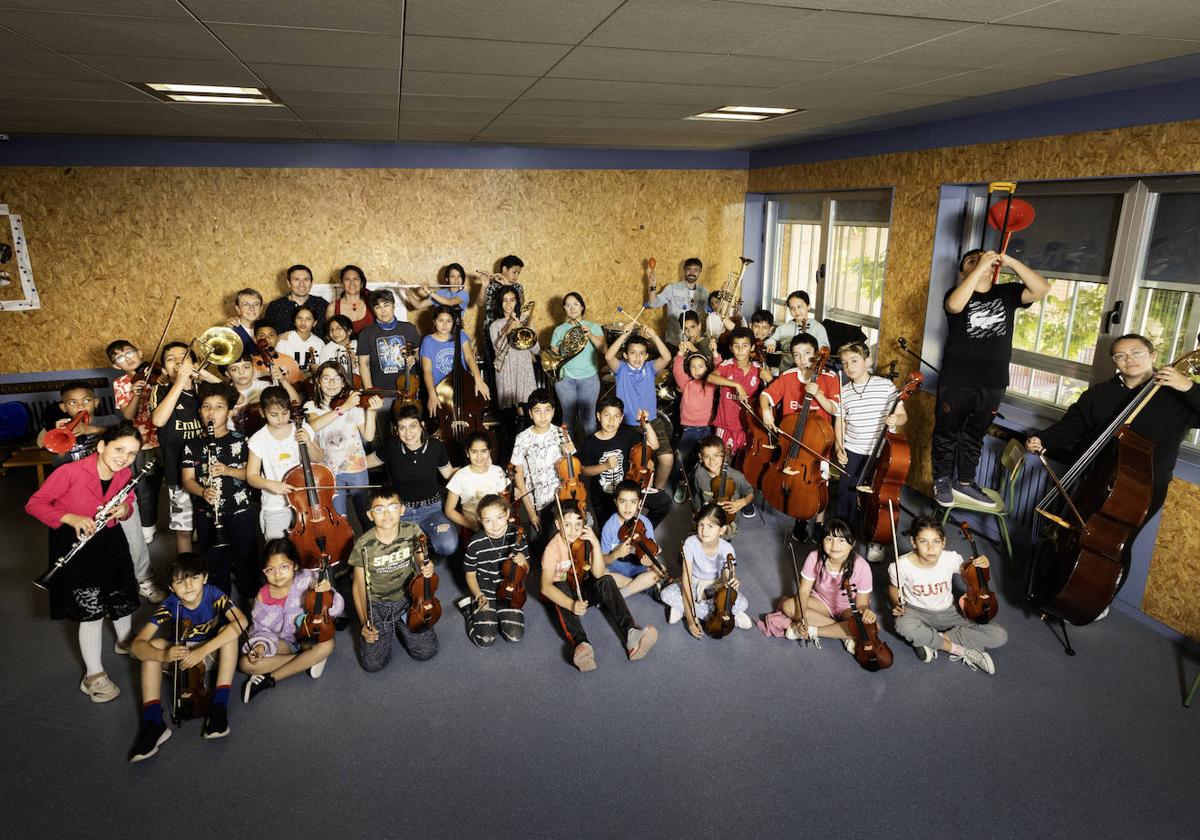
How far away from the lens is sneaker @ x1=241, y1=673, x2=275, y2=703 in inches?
132

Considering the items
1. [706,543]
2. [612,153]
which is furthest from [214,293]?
[706,543]

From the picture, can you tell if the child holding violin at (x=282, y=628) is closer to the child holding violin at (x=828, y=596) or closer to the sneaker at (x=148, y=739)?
the sneaker at (x=148, y=739)

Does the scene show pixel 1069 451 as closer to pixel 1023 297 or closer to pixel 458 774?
pixel 1023 297

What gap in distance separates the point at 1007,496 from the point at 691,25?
3.63 metres

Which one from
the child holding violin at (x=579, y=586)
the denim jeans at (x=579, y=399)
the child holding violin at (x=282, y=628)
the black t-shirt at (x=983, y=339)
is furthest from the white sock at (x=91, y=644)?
the black t-shirt at (x=983, y=339)

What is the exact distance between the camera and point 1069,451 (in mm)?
3990

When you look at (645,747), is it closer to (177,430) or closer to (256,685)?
(256,685)

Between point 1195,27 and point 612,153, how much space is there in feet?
17.7

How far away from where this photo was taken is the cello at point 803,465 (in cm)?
429

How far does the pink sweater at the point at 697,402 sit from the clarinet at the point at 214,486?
3025 mm

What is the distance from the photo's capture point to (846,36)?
8.32 feet

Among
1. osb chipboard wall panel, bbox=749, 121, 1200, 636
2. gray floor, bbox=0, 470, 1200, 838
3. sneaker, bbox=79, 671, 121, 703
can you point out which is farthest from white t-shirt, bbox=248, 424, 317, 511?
osb chipboard wall panel, bbox=749, 121, 1200, 636

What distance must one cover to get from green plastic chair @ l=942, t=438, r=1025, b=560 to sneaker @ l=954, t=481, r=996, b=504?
23mm

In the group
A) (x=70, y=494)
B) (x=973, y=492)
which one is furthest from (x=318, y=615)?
(x=973, y=492)
